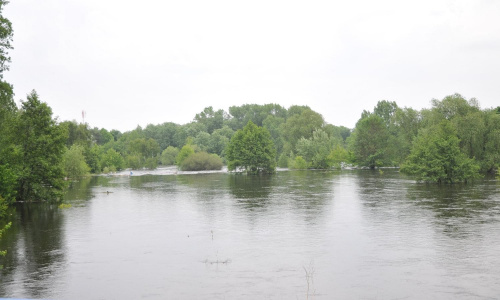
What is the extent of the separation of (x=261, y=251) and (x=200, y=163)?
95.7m

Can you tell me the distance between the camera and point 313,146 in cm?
11219

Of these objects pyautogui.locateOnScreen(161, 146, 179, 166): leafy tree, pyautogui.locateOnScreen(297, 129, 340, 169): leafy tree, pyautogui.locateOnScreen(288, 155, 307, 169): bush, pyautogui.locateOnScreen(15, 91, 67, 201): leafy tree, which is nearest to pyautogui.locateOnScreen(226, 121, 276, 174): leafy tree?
pyautogui.locateOnScreen(288, 155, 307, 169): bush

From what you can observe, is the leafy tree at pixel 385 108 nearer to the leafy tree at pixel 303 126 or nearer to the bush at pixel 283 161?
the leafy tree at pixel 303 126

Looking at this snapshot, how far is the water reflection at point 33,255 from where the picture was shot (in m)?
17.9

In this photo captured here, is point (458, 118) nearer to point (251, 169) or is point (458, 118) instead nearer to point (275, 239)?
point (251, 169)

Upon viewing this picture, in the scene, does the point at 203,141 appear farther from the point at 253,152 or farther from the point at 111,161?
the point at 253,152

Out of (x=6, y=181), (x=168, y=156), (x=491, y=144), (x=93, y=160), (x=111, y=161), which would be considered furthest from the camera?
(x=168, y=156)

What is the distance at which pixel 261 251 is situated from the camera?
23.1 metres

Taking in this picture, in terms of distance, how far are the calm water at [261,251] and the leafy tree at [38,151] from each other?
291 centimetres

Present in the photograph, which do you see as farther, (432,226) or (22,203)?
(22,203)

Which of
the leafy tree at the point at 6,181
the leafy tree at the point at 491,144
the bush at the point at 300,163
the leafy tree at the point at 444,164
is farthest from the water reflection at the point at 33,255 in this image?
the bush at the point at 300,163

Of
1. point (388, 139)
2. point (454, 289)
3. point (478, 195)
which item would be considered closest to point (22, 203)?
point (454, 289)

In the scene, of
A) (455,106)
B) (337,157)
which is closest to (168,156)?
(337,157)

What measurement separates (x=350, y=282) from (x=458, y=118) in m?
60.9
